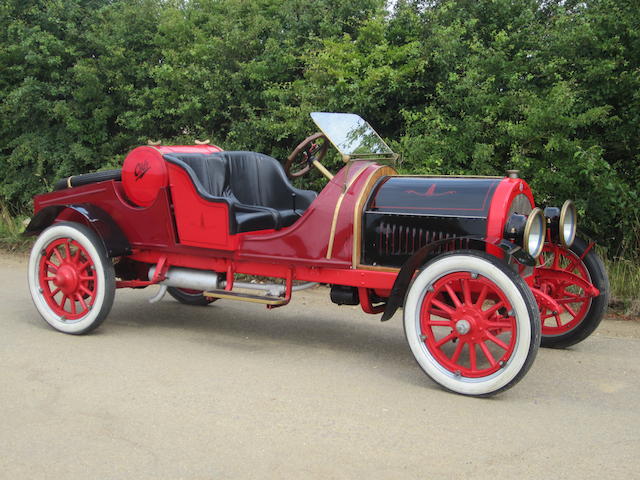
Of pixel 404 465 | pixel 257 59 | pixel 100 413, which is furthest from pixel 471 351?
pixel 257 59

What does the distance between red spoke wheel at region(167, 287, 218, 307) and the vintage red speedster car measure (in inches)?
21.3

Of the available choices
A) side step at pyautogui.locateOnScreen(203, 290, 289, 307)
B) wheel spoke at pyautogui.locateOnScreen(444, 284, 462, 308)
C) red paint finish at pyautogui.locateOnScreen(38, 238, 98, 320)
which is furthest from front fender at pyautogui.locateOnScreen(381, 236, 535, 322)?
red paint finish at pyautogui.locateOnScreen(38, 238, 98, 320)

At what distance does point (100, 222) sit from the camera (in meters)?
5.05

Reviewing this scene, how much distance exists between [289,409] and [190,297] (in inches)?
102

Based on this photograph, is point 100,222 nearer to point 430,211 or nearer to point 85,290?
point 85,290

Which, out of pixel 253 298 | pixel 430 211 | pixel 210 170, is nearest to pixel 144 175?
pixel 210 170

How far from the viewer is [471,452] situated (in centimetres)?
312

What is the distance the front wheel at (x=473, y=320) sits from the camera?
11.9ft

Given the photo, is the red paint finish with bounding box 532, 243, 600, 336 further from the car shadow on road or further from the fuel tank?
the car shadow on road

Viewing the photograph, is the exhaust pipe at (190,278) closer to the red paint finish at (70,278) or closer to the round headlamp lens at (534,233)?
the red paint finish at (70,278)

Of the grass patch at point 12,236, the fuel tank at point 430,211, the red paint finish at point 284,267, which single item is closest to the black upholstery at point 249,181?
the red paint finish at point 284,267

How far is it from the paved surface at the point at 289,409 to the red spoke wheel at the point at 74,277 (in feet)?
0.47

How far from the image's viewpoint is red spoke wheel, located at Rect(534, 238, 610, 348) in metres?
4.57

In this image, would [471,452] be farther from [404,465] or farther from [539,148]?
[539,148]
